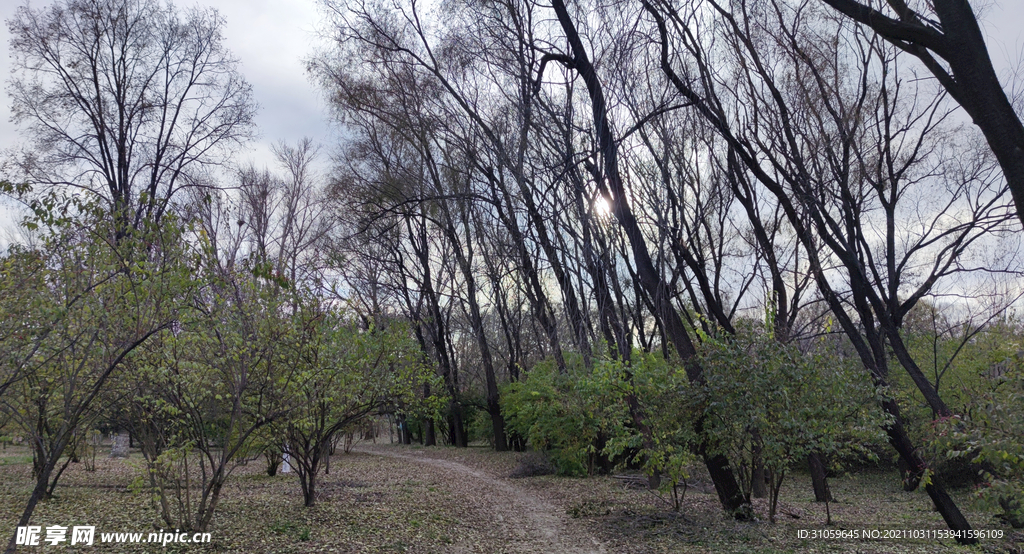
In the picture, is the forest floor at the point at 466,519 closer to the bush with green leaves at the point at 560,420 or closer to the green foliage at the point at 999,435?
the bush with green leaves at the point at 560,420

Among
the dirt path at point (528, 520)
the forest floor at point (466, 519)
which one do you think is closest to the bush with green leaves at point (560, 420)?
the forest floor at point (466, 519)

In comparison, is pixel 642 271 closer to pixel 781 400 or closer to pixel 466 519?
pixel 781 400

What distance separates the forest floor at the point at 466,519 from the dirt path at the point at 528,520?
19mm

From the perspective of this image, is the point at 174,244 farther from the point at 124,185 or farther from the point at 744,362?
the point at 124,185

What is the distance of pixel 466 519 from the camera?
8.66m

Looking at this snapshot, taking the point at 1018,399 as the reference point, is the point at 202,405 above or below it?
above

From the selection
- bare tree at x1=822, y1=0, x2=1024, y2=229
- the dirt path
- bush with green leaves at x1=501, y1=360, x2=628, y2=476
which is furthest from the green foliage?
bush with green leaves at x1=501, y1=360, x2=628, y2=476

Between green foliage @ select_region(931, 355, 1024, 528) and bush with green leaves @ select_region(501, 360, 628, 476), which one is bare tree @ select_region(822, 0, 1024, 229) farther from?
bush with green leaves @ select_region(501, 360, 628, 476)

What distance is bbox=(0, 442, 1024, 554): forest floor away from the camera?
671 centimetres

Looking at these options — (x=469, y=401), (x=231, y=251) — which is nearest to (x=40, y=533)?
(x=231, y=251)

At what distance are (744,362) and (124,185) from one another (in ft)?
47.8

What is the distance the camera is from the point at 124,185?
46.5 ft

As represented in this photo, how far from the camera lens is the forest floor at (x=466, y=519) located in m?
6.71

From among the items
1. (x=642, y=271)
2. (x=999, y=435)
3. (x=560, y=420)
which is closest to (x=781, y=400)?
(x=999, y=435)
